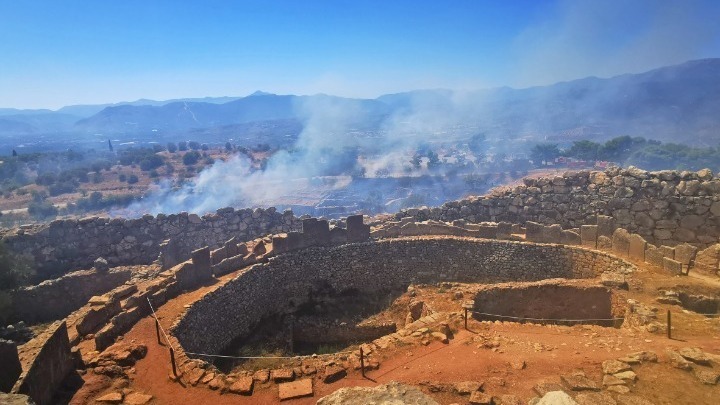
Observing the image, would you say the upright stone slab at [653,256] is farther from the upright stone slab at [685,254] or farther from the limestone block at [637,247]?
the upright stone slab at [685,254]

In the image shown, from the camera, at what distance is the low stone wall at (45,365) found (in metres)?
7.62

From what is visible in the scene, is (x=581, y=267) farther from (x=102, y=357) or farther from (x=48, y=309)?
(x=48, y=309)

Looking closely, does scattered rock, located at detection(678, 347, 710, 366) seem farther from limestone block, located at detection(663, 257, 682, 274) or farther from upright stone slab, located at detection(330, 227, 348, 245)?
upright stone slab, located at detection(330, 227, 348, 245)

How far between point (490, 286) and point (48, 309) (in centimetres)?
1589

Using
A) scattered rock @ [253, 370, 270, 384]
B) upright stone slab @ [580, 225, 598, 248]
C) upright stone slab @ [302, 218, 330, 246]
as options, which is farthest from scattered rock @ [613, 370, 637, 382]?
upright stone slab @ [302, 218, 330, 246]

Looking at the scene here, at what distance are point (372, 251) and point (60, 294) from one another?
1183cm

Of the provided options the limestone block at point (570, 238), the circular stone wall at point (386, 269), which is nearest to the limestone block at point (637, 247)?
the circular stone wall at point (386, 269)

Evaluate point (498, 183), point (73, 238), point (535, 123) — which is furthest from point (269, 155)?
point (535, 123)

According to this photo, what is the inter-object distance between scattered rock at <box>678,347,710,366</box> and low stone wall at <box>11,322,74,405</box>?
11.6 meters

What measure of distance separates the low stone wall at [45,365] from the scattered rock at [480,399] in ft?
24.0

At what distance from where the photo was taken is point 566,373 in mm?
8461

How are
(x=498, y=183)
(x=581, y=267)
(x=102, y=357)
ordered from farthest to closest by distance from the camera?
(x=498, y=183) → (x=581, y=267) → (x=102, y=357)

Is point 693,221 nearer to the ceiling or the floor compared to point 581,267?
nearer to the ceiling

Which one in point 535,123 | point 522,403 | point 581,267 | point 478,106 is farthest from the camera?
point 478,106
